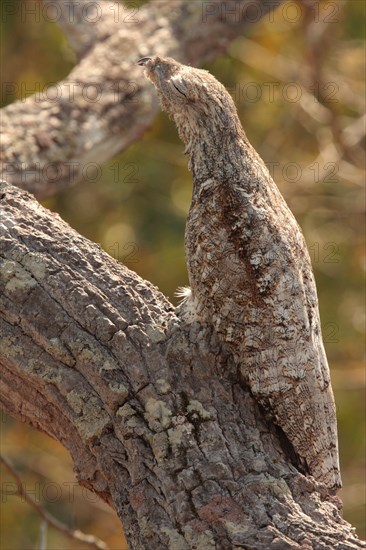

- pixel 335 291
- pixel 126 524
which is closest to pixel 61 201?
pixel 335 291

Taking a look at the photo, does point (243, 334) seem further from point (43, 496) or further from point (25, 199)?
point (43, 496)

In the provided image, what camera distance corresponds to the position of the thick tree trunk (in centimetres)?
244

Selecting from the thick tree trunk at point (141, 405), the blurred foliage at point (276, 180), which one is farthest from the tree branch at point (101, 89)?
the blurred foliage at point (276, 180)

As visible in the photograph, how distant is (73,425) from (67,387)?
0.45ft

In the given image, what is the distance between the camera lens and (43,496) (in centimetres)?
753

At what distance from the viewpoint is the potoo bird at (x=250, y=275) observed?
267 cm

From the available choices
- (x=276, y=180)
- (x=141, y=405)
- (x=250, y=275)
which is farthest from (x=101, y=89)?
(x=276, y=180)

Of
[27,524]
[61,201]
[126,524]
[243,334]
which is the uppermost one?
[61,201]

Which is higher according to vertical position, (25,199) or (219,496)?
(25,199)

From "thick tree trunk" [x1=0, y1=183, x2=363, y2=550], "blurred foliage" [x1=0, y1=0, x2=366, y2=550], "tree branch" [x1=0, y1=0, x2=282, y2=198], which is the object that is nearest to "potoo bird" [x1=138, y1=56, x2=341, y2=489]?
"thick tree trunk" [x1=0, y1=183, x2=363, y2=550]

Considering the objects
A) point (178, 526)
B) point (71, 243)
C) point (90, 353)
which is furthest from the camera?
point (71, 243)

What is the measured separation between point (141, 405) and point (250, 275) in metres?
0.55

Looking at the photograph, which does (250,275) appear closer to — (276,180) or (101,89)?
(101,89)

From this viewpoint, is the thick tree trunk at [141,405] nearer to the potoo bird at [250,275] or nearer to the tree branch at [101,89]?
the potoo bird at [250,275]
